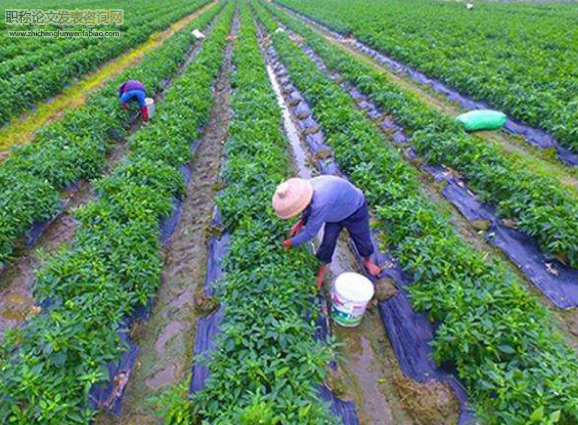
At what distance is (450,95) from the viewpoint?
1196 cm

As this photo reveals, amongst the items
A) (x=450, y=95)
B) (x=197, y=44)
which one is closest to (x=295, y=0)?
Answer: (x=197, y=44)

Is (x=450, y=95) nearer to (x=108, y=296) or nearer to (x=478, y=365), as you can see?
(x=478, y=365)

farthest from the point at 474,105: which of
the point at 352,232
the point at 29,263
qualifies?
the point at 29,263

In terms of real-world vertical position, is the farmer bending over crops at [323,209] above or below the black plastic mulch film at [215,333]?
above

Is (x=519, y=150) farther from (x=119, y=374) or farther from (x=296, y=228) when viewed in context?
(x=119, y=374)

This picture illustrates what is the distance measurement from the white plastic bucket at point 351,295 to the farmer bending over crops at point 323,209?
0.56 meters

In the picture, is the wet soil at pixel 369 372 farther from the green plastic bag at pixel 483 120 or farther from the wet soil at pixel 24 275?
the green plastic bag at pixel 483 120

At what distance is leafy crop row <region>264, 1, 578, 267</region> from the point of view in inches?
210

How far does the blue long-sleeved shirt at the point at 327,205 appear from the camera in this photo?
408cm

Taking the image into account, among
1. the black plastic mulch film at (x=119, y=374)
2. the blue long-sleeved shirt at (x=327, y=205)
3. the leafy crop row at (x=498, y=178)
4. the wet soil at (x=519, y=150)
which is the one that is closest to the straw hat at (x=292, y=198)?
the blue long-sleeved shirt at (x=327, y=205)

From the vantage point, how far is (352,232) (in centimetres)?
475

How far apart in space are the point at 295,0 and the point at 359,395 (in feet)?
167

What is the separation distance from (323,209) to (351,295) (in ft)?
3.39

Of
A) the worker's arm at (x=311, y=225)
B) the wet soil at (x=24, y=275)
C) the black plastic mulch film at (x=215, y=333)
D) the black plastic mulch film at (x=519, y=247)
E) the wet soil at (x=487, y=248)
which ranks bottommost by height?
the wet soil at (x=487, y=248)
